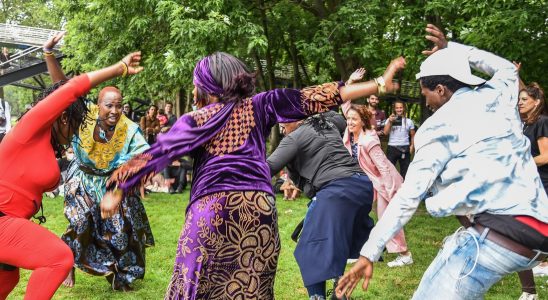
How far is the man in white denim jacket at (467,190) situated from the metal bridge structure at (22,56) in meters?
19.2

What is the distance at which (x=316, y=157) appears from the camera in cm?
497

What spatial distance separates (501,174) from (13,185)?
267cm

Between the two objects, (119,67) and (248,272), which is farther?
(119,67)

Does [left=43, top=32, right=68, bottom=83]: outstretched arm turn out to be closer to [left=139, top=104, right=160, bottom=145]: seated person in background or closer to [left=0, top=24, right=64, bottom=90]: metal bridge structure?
[left=139, top=104, right=160, bottom=145]: seated person in background

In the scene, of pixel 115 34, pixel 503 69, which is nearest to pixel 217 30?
pixel 115 34

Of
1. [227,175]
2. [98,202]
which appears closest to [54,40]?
[227,175]

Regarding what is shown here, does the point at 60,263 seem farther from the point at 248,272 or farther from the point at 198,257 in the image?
the point at 248,272

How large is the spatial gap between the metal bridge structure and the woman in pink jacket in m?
15.9

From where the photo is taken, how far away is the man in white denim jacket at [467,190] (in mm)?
2639

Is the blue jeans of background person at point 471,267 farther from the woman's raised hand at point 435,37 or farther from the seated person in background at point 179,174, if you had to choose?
the seated person in background at point 179,174

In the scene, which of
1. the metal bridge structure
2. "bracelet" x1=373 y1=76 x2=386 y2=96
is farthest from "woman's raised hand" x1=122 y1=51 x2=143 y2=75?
the metal bridge structure

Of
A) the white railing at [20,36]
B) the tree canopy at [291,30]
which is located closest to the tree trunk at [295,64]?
the tree canopy at [291,30]

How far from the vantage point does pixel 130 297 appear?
553cm

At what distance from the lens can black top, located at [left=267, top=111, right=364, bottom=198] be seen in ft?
16.0
